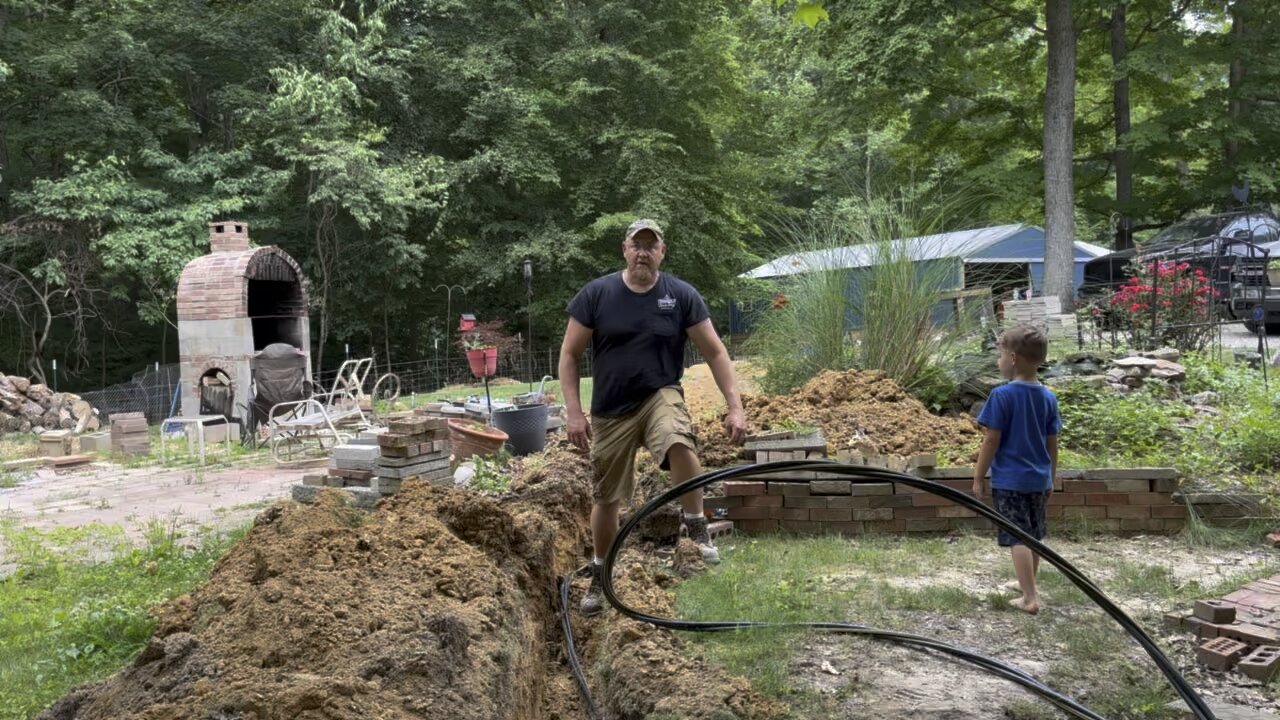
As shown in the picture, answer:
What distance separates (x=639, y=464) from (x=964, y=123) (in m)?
14.2

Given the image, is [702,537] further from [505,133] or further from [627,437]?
[505,133]

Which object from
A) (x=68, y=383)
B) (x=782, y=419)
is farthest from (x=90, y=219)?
(x=782, y=419)

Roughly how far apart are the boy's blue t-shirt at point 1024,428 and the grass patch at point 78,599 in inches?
139

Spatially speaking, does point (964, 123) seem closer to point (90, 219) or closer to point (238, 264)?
point (238, 264)

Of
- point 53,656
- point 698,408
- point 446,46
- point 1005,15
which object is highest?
point 446,46

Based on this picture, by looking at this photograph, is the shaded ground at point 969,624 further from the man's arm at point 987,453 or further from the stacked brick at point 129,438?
the stacked brick at point 129,438

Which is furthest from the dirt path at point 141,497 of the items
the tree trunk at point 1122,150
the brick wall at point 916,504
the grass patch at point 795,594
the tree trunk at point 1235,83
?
the tree trunk at point 1235,83

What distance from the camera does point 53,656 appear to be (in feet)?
10.7

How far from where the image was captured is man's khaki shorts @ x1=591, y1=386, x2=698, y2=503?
3.84 metres

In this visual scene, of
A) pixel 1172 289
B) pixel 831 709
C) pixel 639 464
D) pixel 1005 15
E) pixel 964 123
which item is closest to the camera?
pixel 831 709

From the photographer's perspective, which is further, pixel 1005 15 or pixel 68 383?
pixel 68 383

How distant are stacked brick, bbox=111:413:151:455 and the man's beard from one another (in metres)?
8.54

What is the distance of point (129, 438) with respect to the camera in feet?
33.2

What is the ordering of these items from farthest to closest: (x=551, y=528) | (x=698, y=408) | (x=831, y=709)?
(x=698, y=408), (x=551, y=528), (x=831, y=709)
